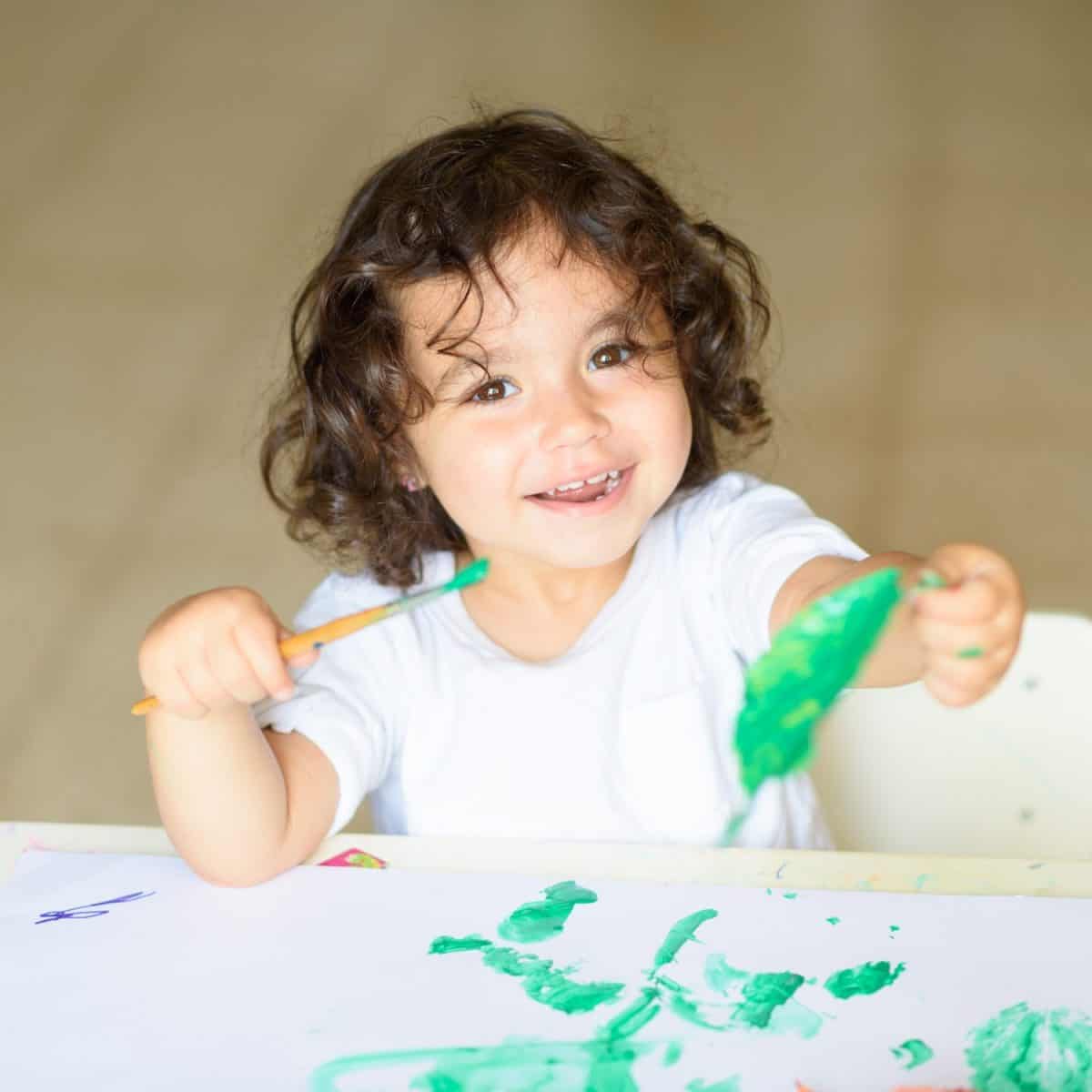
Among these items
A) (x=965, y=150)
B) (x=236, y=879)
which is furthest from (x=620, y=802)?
(x=965, y=150)

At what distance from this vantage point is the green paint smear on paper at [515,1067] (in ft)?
2.28

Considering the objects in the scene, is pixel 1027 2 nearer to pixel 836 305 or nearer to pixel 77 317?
pixel 836 305

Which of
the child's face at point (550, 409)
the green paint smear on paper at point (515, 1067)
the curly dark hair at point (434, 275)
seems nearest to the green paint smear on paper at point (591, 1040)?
the green paint smear on paper at point (515, 1067)

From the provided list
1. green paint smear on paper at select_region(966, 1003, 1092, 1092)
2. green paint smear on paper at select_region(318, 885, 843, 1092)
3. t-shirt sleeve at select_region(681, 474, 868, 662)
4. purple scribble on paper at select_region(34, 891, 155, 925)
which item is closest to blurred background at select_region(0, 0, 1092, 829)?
t-shirt sleeve at select_region(681, 474, 868, 662)

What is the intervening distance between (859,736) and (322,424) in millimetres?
460

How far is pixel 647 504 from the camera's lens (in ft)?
3.34

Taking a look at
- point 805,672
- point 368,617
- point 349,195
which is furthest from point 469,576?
point 349,195

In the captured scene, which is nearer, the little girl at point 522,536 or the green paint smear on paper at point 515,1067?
the green paint smear on paper at point 515,1067

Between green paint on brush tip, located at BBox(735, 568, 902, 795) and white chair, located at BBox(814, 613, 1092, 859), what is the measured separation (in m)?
0.38

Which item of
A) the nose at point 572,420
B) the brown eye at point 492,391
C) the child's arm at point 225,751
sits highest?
the brown eye at point 492,391

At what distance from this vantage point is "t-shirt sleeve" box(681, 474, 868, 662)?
3.23ft

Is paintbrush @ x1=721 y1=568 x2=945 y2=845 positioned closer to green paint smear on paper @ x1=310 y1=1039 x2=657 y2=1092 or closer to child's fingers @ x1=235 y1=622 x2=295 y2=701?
green paint smear on paper @ x1=310 y1=1039 x2=657 y2=1092

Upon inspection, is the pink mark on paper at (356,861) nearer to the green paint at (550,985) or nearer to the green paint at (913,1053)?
the green paint at (550,985)

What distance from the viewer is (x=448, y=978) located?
77cm
